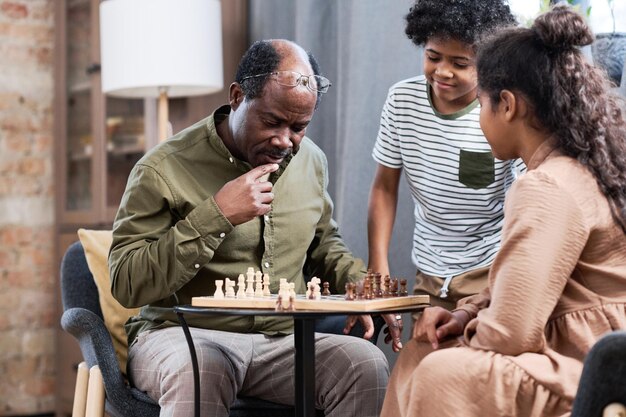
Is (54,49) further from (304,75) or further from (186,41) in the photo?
(304,75)

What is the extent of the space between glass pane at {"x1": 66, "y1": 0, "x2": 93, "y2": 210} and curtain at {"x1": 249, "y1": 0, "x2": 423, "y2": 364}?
131cm

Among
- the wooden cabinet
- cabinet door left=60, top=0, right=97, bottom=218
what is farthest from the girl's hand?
cabinet door left=60, top=0, right=97, bottom=218

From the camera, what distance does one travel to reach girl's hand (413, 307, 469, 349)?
1846 mm

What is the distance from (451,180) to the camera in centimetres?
247

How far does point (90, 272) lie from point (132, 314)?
19 cm

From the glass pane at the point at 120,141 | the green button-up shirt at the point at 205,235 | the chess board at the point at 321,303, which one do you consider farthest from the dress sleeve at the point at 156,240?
the glass pane at the point at 120,141

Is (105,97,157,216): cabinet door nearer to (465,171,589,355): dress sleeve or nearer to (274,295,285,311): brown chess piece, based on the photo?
(274,295,285,311): brown chess piece

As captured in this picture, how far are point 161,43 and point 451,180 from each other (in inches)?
59.3

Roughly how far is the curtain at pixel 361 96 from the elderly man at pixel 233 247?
73cm

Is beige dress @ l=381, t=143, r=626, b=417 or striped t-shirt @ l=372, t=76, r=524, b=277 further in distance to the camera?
striped t-shirt @ l=372, t=76, r=524, b=277

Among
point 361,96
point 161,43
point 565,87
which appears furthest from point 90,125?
point 565,87

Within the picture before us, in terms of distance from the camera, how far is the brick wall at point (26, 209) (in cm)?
458

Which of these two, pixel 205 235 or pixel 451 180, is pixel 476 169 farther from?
pixel 205 235

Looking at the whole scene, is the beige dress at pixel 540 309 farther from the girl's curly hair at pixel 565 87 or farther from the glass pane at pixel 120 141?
the glass pane at pixel 120 141
